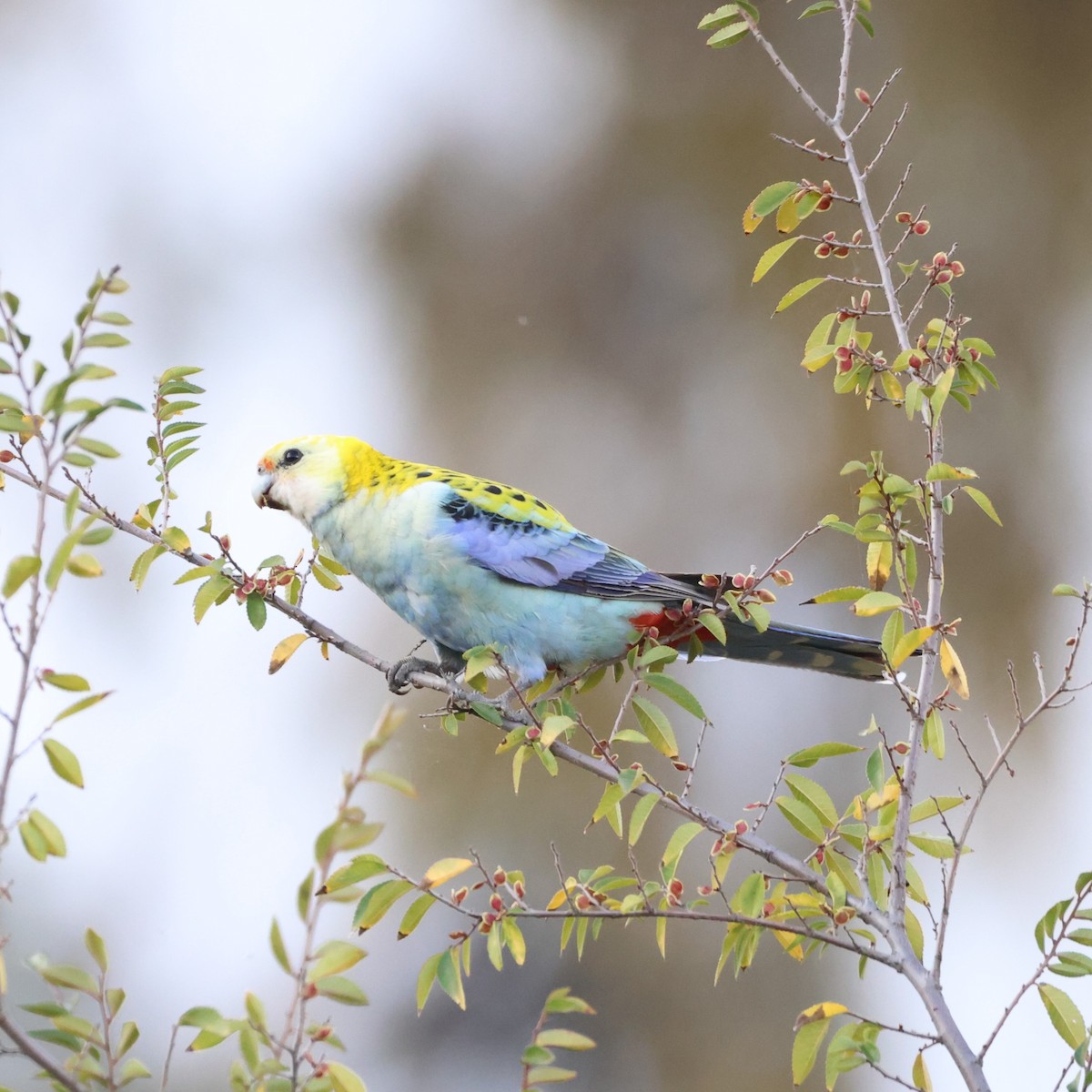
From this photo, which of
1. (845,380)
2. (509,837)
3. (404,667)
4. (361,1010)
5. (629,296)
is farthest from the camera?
(629,296)

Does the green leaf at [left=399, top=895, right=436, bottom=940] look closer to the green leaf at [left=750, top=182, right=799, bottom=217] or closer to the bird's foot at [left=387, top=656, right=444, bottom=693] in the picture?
the bird's foot at [left=387, top=656, right=444, bottom=693]

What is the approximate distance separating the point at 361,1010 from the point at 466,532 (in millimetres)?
2664

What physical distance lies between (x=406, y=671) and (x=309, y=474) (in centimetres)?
59

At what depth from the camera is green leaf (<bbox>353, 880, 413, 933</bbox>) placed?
160 cm

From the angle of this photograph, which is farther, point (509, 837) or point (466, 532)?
point (509, 837)

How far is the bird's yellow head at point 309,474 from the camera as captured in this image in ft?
9.20

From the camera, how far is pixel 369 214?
18.4 ft

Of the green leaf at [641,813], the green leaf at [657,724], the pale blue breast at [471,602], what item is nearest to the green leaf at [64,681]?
the green leaf at [641,813]

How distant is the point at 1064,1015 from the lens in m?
1.57

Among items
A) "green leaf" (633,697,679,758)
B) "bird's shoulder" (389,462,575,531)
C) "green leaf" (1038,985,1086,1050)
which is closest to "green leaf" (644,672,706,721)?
"green leaf" (633,697,679,758)

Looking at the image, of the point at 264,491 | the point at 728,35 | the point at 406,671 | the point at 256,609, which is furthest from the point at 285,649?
the point at 728,35

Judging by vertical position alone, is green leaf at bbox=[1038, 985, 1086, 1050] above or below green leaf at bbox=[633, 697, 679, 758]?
below

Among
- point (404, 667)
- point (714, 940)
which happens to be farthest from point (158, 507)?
point (714, 940)

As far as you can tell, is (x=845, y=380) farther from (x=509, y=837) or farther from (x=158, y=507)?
(x=509, y=837)
